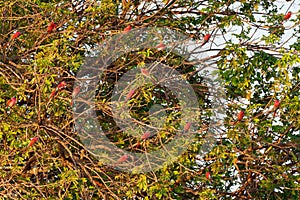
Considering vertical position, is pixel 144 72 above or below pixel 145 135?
above

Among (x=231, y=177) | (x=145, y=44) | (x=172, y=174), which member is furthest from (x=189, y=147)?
(x=145, y=44)

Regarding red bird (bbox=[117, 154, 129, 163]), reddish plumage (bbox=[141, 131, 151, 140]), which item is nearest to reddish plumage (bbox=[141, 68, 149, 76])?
reddish plumage (bbox=[141, 131, 151, 140])

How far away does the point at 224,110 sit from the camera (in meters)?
5.08

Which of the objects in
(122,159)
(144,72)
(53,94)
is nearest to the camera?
(53,94)

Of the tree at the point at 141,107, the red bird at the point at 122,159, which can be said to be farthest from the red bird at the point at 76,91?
the red bird at the point at 122,159

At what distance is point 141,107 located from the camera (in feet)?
16.3

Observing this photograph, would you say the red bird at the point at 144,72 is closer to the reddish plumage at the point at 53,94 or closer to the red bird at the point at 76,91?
the red bird at the point at 76,91

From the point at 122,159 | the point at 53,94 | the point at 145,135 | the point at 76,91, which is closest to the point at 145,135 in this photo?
the point at 145,135

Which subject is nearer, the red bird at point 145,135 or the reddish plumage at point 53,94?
the reddish plumage at point 53,94

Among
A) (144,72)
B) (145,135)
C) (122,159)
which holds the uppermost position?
(144,72)

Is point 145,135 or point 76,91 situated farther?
point 76,91

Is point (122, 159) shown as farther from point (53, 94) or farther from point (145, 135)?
point (53, 94)

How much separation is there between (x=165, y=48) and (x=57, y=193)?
141cm

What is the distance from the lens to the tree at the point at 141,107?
4.62 m
